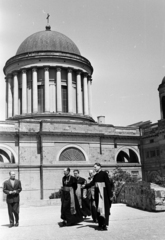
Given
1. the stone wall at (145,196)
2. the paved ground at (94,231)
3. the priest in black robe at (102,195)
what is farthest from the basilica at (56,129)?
the priest in black robe at (102,195)

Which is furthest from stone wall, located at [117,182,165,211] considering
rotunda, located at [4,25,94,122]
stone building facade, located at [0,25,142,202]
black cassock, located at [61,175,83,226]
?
rotunda, located at [4,25,94,122]

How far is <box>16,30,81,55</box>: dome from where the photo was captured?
3944 centimetres

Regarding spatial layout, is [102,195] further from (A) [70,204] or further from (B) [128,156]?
(B) [128,156]

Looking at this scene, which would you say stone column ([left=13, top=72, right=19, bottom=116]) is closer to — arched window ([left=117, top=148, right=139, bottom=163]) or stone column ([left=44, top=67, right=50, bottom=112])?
stone column ([left=44, top=67, right=50, bottom=112])

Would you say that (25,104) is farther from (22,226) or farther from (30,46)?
(22,226)

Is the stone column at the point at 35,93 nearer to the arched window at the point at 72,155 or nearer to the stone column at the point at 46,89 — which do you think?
the stone column at the point at 46,89

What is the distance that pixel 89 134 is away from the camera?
33656 millimetres

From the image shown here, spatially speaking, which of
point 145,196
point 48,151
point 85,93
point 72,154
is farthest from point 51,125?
point 145,196

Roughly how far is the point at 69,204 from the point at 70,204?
0.03m

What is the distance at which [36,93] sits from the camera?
37.4 m

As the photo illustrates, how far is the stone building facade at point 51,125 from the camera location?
102 feet

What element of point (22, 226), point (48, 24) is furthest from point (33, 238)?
point (48, 24)

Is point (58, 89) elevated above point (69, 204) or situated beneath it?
elevated above

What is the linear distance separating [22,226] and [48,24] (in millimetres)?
38338
